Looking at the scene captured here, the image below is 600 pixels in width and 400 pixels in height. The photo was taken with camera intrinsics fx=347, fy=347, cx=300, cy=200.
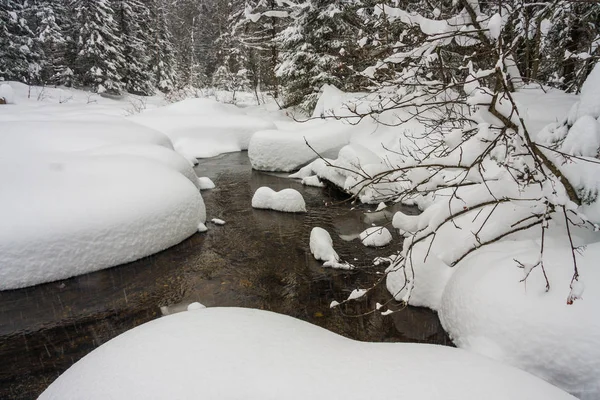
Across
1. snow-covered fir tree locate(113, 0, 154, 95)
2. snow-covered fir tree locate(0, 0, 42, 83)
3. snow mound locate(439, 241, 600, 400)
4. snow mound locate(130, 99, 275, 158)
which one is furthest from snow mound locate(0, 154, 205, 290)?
snow-covered fir tree locate(113, 0, 154, 95)

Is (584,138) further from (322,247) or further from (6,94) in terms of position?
(6,94)

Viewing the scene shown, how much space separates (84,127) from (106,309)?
7.11 meters

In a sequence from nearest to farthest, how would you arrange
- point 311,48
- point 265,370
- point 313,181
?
1. point 265,370
2. point 313,181
3. point 311,48

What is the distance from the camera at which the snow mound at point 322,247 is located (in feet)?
20.1

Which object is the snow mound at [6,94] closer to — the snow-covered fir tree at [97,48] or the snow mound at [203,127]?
the snow mound at [203,127]

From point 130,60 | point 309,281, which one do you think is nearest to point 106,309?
point 309,281

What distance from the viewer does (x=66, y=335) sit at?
14.4 ft

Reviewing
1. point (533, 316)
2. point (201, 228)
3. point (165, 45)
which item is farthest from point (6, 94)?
point (533, 316)

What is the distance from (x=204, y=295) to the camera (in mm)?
5160

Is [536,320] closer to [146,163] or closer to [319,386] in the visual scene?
[319,386]

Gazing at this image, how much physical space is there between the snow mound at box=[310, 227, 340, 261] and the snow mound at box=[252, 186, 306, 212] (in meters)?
1.81

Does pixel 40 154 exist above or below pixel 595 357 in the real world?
below

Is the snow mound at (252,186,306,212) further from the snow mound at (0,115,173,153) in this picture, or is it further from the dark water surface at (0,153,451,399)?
the snow mound at (0,115,173,153)

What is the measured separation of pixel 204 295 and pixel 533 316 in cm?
409
